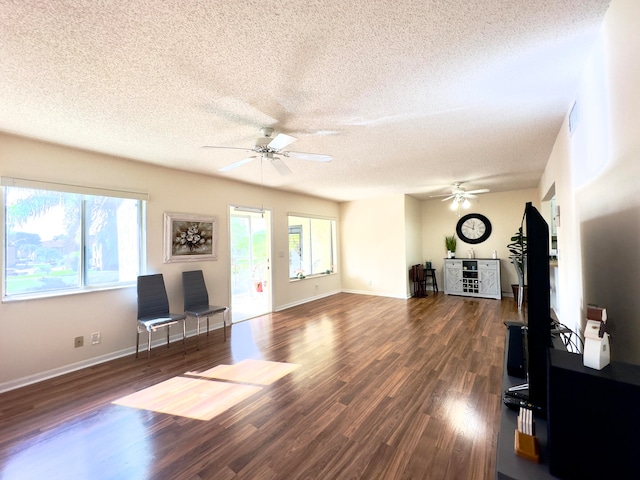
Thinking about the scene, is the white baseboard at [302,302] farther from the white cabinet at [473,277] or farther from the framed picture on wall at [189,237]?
the white cabinet at [473,277]

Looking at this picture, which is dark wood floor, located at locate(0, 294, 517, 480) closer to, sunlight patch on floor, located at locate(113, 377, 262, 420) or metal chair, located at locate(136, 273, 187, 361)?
sunlight patch on floor, located at locate(113, 377, 262, 420)

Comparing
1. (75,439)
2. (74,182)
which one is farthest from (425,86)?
(74,182)

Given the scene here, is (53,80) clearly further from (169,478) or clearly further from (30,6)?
(169,478)

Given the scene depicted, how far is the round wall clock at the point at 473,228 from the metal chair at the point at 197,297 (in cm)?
601

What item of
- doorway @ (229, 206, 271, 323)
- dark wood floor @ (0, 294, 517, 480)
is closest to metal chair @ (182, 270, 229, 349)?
dark wood floor @ (0, 294, 517, 480)

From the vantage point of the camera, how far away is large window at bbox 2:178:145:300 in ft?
9.32

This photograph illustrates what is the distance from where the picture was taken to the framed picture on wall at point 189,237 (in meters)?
3.98

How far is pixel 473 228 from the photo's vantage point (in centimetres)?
699

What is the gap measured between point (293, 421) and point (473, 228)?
658 centimetres

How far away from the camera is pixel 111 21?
1408 mm

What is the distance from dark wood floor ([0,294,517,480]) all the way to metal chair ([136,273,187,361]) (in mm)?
418

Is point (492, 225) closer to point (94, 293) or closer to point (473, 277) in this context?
point (473, 277)

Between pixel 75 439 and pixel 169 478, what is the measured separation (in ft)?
3.09

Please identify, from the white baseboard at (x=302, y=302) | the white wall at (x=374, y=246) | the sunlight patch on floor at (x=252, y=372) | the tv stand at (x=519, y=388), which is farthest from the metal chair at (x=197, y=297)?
the white wall at (x=374, y=246)
